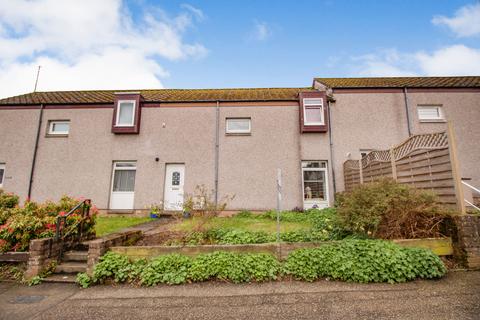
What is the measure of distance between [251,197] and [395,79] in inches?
420

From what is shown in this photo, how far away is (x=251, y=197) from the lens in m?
9.98

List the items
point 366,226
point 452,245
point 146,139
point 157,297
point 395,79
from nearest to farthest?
point 157,297
point 452,245
point 366,226
point 146,139
point 395,79

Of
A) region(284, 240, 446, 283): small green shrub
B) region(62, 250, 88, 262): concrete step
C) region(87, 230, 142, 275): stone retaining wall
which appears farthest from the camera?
region(62, 250, 88, 262): concrete step

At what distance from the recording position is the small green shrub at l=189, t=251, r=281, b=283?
3.90m

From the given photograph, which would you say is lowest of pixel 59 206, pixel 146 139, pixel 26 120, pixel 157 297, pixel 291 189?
pixel 157 297

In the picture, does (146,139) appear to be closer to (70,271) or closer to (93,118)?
(93,118)

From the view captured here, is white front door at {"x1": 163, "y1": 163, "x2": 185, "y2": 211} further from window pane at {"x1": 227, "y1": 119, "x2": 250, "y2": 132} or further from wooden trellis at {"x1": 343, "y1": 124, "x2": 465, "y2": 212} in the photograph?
wooden trellis at {"x1": 343, "y1": 124, "x2": 465, "y2": 212}

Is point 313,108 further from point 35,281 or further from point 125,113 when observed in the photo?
point 35,281

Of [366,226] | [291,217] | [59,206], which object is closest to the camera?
[366,226]

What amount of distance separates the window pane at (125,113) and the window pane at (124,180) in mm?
2369

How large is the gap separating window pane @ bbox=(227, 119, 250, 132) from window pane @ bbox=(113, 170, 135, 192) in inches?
197

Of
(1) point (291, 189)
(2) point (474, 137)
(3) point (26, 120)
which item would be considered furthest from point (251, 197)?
(3) point (26, 120)

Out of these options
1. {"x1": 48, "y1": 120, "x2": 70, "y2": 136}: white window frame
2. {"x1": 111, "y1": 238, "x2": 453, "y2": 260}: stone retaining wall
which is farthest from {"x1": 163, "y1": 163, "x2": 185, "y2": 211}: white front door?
{"x1": 111, "y1": 238, "x2": 453, "y2": 260}: stone retaining wall

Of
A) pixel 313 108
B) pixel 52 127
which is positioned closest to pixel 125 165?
pixel 52 127
